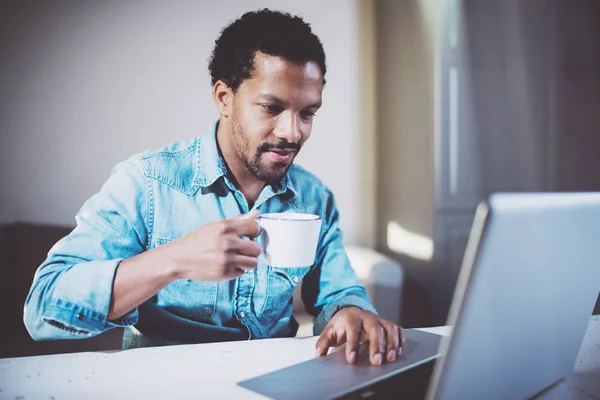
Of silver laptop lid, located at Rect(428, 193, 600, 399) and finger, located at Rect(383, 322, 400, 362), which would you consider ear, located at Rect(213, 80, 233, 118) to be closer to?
finger, located at Rect(383, 322, 400, 362)

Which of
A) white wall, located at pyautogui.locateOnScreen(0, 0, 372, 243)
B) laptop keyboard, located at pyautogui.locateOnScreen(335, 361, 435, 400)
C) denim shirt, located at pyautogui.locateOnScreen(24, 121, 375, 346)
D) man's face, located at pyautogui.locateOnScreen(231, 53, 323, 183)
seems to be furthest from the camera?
white wall, located at pyautogui.locateOnScreen(0, 0, 372, 243)

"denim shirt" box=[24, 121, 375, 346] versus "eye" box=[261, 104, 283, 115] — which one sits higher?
"eye" box=[261, 104, 283, 115]

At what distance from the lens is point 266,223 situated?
78cm

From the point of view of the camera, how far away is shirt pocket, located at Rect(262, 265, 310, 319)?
4.18 ft

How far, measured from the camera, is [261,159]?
1246mm

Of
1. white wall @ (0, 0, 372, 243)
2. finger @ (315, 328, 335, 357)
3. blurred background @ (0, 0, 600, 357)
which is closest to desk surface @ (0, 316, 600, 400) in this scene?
finger @ (315, 328, 335, 357)

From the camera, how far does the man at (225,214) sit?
938 millimetres

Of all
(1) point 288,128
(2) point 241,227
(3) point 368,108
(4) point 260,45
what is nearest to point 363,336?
(2) point 241,227

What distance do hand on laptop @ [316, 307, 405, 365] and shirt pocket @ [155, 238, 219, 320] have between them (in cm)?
41

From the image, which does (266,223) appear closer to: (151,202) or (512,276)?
(512,276)

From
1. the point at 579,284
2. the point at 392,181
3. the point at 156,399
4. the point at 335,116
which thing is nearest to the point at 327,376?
the point at 156,399

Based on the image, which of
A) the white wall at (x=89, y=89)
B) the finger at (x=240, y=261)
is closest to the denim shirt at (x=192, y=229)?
the finger at (x=240, y=261)

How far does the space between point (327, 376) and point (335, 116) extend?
1.65m

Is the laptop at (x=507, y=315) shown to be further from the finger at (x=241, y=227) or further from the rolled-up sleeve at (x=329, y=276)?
the rolled-up sleeve at (x=329, y=276)
